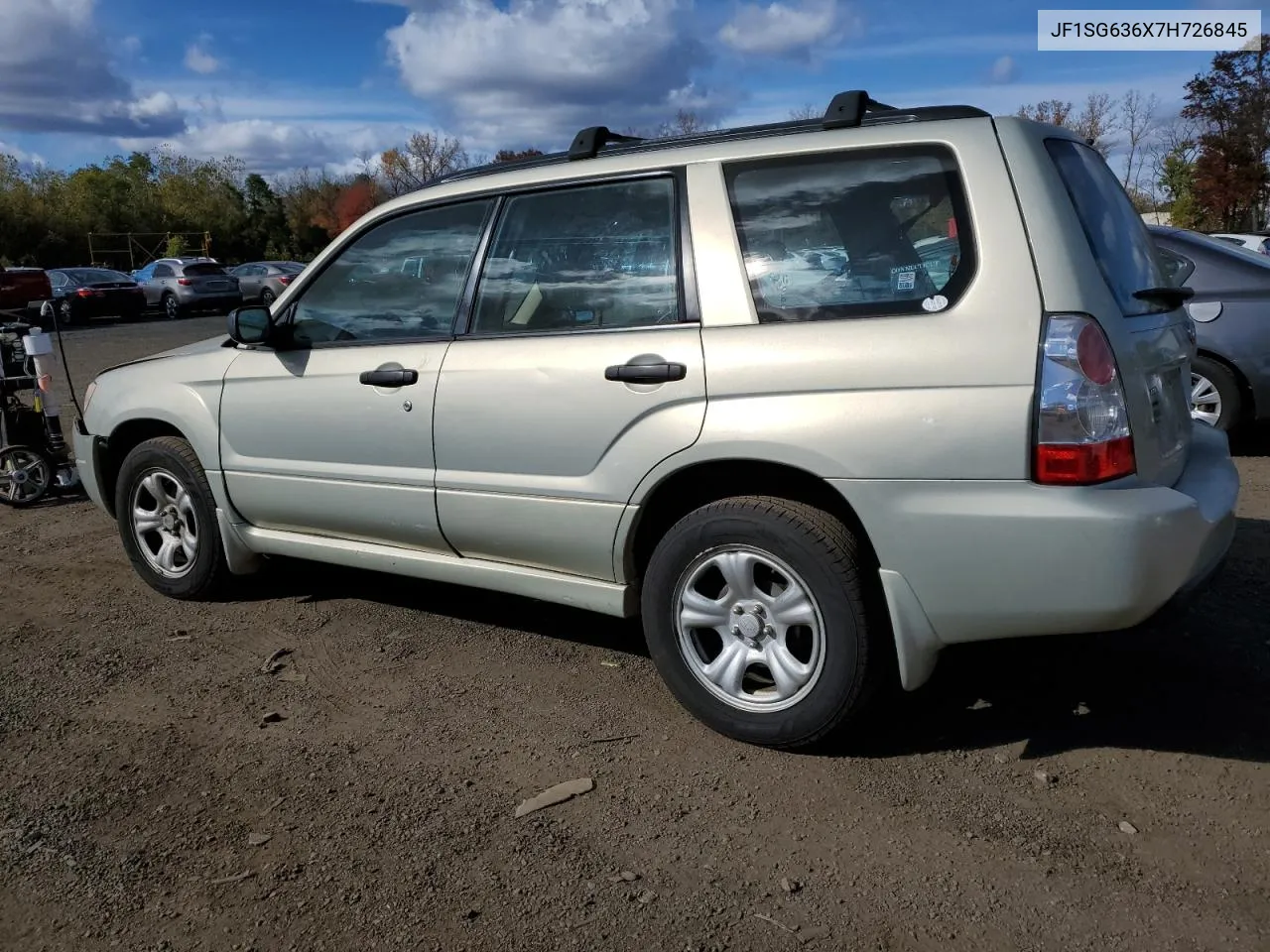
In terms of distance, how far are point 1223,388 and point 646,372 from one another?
531 cm

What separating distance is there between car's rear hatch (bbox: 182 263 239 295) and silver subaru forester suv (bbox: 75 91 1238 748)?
26527mm

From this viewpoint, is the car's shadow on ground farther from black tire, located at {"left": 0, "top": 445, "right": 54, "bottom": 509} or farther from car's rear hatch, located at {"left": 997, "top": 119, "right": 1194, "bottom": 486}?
black tire, located at {"left": 0, "top": 445, "right": 54, "bottom": 509}

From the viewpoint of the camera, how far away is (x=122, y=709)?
396cm

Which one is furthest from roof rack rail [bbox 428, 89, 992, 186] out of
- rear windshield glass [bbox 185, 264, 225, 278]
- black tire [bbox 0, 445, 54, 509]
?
rear windshield glass [bbox 185, 264, 225, 278]

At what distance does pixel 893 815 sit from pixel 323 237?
54.8m

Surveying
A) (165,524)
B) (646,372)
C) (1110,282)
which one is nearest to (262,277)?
(165,524)

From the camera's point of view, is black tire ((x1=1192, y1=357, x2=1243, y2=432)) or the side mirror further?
black tire ((x1=1192, y1=357, x2=1243, y2=432))

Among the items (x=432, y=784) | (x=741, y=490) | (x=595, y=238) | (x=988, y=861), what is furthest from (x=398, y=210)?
(x=988, y=861)

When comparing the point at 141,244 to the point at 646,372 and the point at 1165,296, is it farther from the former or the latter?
the point at 1165,296

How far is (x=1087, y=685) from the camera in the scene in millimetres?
3877

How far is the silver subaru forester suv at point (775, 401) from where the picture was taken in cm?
295

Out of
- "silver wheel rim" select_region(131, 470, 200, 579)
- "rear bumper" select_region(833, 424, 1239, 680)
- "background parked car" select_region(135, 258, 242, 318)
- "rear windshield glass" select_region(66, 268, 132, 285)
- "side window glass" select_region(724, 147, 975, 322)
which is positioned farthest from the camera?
"background parked car" select_region(135, 258, 242, 318)

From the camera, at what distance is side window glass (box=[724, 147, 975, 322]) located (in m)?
3.15

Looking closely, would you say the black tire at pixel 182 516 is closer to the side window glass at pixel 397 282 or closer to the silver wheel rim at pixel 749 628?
the side window glass at pixel 397 282
